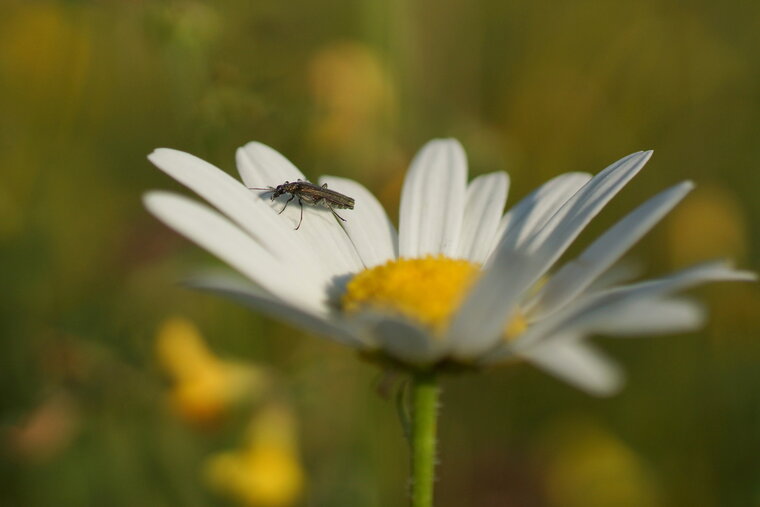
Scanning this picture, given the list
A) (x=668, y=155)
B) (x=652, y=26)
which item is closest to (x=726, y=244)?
(x=668, y=155)

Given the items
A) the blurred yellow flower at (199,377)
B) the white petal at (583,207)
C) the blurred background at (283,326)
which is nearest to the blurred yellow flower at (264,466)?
the blurred background at (283,326)

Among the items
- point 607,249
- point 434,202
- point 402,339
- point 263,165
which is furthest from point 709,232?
point 402,339

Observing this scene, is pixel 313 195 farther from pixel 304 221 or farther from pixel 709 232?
pixel 709 232

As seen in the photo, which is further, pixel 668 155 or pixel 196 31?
pixel 668 155

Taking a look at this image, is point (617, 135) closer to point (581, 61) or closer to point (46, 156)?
point (581, 61)

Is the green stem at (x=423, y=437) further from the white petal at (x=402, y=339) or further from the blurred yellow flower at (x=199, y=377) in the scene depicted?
the blurred yellow flower at (x=199, y=377)
